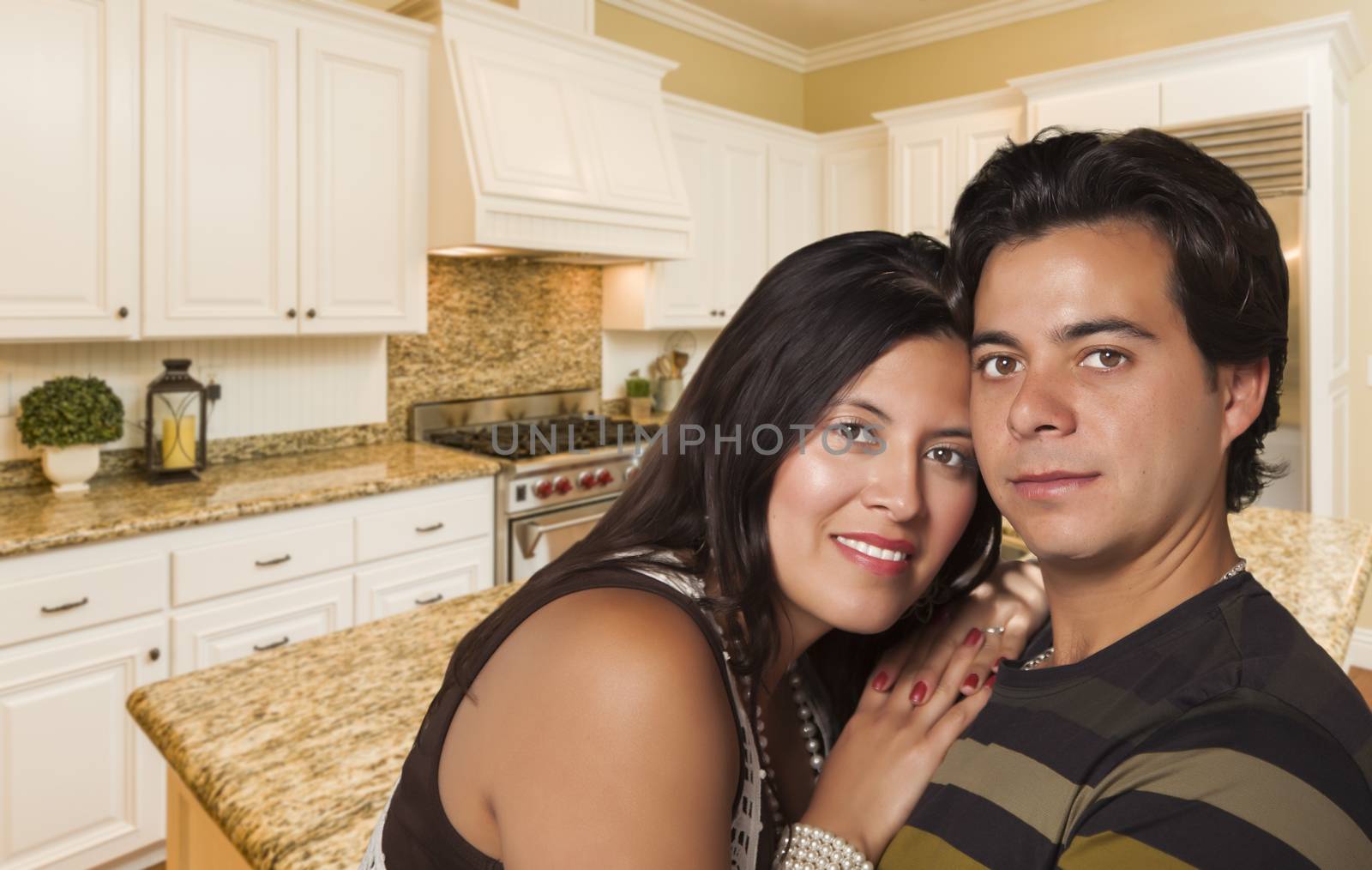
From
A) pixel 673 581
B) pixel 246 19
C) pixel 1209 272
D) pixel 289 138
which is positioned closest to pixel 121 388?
pixel 289 138

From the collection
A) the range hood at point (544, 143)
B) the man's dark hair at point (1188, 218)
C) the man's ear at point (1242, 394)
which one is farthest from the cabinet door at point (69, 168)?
the man's ear at point (1242, 394)

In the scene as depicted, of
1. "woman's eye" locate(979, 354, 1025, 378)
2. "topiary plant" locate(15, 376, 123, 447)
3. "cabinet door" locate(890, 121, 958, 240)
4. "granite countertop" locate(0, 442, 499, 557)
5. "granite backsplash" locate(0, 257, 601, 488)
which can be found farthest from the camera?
"cabinet door" locate(890, 121, 958, 240)

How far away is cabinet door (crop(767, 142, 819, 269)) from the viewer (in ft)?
16.9

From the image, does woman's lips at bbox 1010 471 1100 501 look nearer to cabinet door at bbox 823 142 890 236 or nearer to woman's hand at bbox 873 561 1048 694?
woman's hand at bbox 873 561 1048 694

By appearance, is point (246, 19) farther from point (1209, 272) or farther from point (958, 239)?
point (1209, 272)

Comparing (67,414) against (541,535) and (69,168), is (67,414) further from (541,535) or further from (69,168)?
(541,535)

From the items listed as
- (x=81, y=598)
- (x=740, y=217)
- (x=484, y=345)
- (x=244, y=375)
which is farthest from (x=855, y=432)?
(x=740, y=217)

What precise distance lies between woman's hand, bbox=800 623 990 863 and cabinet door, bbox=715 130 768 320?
386 cm

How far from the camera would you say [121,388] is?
3217mm

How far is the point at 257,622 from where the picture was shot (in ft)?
9.50

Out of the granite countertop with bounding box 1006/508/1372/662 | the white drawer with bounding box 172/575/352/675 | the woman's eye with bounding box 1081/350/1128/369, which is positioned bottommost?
the white drawer with bounding box 172/575/352/675

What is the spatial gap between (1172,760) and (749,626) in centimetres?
42

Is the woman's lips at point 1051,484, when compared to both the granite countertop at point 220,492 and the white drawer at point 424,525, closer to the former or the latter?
the granite countertop at point 220,492

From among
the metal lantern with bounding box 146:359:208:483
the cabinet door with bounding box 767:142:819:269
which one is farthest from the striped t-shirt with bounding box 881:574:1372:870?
the cabinet door with bounding box 767:142:819:269
